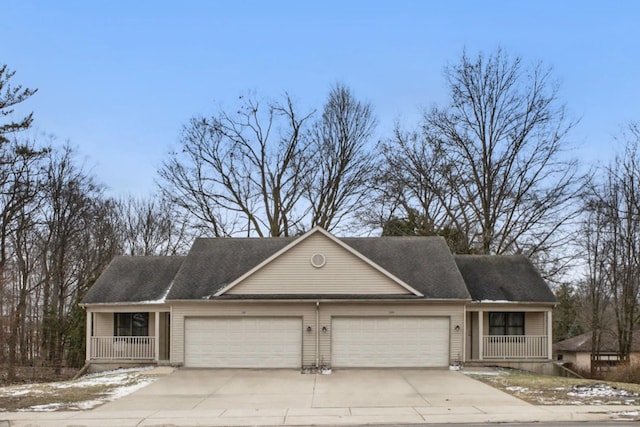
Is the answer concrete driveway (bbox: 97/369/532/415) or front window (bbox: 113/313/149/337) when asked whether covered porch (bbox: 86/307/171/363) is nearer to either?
front window (bbox: 113/313/149/337)

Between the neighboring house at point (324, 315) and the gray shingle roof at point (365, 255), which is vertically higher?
the gray shingle roof at point (365, 255)

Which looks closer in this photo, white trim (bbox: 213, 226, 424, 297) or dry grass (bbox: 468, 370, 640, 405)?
dry grass (bbox: 468, 370, 640, 405)

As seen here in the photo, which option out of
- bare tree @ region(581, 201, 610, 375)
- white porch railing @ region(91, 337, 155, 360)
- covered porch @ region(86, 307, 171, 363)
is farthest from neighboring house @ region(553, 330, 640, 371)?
white porch railing @ region(91, 337, 155, 360)

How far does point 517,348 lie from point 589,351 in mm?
18005

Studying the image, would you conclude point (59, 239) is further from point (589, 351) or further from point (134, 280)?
point (589, 351)

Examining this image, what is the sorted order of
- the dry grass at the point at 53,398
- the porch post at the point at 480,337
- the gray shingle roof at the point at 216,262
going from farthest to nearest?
the porch post at the point at 480,337, the gray shingle roof at the point at 216,262, the dry grass at the point at 53,398

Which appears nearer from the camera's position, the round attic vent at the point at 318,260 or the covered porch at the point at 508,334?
the round attic vent at the point at 318,260

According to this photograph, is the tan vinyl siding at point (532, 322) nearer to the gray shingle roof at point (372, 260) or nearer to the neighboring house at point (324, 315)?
the neighboring house at point (324, 315)

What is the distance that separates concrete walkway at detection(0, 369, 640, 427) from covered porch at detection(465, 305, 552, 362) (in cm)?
512

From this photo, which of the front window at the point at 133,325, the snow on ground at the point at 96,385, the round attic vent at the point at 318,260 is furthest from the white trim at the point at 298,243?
the front window at the point at 133,325

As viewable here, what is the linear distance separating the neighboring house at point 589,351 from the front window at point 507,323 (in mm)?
9382

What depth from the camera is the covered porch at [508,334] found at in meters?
26.9

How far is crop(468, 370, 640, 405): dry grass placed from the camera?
15.8 meters

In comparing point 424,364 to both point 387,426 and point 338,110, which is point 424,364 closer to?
point 387,426
